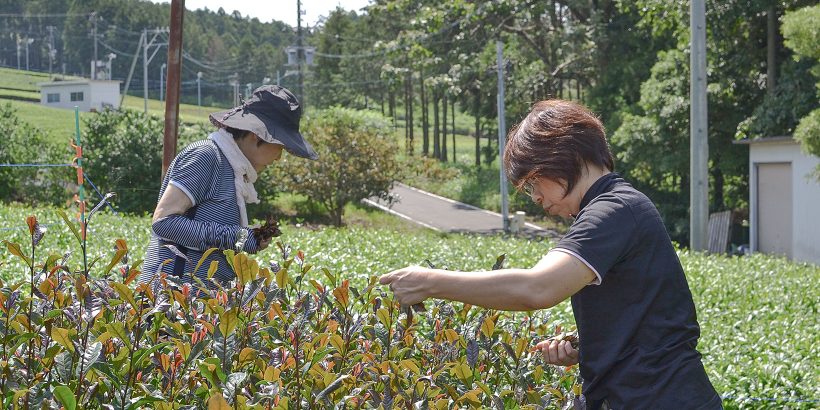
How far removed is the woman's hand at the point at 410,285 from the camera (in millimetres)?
2186

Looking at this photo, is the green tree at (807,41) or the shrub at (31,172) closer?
the green tree at (807,41)

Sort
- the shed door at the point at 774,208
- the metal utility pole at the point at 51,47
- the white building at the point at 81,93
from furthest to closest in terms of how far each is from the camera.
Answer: the metal utility pole at the point at 51,47 → the white building at the point at 81,93 → the shed door at the point at 774,208

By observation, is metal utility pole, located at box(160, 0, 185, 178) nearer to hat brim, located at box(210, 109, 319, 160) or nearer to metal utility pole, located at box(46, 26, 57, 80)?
hat brim, located at box(210, 109, 319, 160)

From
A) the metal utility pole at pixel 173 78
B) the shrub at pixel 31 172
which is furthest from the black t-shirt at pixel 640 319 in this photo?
the shrub at pixel 31 172

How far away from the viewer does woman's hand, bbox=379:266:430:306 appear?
219 cm

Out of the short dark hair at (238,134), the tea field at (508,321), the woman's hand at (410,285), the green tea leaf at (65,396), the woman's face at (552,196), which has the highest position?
the short dark hair at (238,134)

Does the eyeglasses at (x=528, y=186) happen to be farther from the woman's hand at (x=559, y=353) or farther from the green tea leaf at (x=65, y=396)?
the green tea leaf at (x=65, y=396)

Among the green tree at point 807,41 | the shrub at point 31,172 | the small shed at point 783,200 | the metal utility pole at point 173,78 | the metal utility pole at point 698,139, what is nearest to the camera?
the metal utility pole at point 173,78

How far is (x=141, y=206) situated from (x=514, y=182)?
21.1 meters

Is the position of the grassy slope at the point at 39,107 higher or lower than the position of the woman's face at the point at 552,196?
higher

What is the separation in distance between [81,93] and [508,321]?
238 feet

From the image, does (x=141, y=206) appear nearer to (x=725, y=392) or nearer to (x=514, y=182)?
(x=725, y=392)

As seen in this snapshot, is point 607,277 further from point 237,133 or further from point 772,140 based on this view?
point 772,140

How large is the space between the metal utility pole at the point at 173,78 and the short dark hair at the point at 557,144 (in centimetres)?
421
